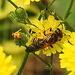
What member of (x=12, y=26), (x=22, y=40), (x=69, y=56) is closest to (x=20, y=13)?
(x=22, y=40)

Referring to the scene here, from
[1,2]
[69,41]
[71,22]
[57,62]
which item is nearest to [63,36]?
[69,41]

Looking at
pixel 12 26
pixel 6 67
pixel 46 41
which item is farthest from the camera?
pixel 12 26

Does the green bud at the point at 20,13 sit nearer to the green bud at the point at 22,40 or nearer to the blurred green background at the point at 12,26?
the green bud at the point at 22,40

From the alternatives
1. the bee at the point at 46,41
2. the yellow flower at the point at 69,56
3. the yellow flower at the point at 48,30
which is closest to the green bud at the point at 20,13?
the yellow flower at the point at 48,30

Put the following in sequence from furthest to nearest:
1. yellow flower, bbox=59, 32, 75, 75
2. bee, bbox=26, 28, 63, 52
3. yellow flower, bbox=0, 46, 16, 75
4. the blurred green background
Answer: the blurred green background, bee, bbox=26, 28, 63, 52, yellow flower, bbox=59, 32, 75, 75, yellow flower, bbox=0, 46, 16, 75

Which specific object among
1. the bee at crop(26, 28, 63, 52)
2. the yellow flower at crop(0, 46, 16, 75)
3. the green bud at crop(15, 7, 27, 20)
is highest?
the green bud at crop(15, 7, 27, 20)

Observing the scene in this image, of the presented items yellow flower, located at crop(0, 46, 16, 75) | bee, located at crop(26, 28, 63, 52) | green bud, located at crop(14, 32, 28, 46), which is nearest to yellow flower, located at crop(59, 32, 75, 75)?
bee, located at crop(26, 28, 63, 52)

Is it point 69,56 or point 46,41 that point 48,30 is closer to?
point 46,41

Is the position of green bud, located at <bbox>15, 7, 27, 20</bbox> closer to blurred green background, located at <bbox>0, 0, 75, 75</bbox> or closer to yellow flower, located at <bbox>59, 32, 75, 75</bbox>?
yellow flower, located at <bbox>59, 32, 75, 75</bbox>

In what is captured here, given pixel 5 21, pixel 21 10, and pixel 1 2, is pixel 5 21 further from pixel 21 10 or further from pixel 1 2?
pixel 21 10
